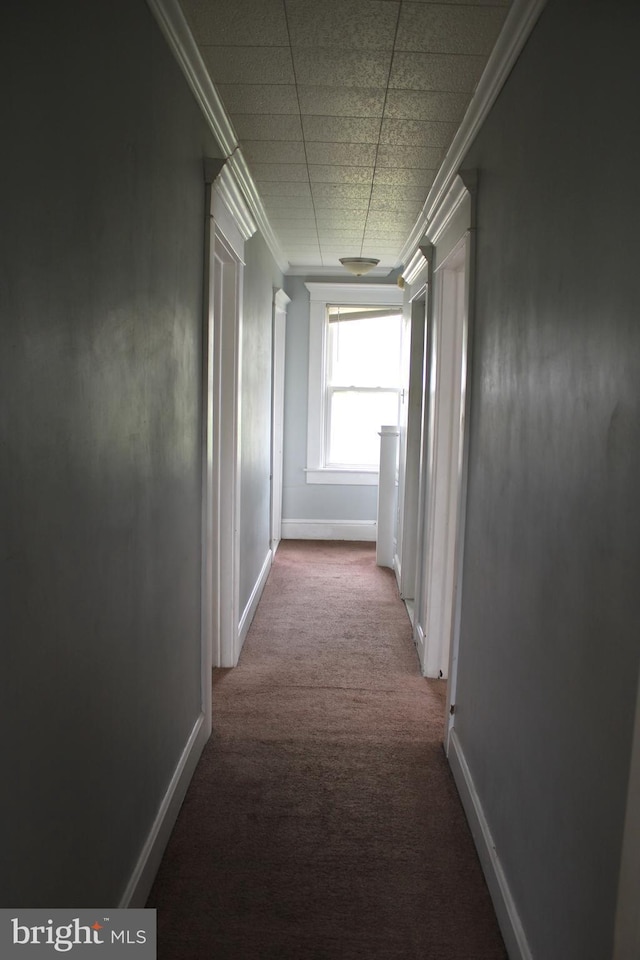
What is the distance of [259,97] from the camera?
2814 mm

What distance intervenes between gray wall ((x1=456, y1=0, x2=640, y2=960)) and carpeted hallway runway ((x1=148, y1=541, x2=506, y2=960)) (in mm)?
272

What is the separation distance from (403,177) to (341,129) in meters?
0.72

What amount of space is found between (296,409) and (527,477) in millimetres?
5519

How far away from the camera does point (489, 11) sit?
83.6 inches

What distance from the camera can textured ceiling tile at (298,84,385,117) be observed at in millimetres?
2728

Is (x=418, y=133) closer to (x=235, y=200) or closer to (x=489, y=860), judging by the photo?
(x=235, y=200)

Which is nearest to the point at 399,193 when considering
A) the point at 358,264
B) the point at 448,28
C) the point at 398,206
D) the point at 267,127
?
the point at 398,206

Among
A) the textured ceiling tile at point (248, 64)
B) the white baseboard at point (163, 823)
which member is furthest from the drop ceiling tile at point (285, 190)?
the white baseboard at point (163, 823)

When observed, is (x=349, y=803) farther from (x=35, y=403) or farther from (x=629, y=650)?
(x=35, y=403)

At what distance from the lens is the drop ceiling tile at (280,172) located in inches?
145

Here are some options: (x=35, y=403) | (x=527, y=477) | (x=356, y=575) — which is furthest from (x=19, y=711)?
(x=356, y=575)

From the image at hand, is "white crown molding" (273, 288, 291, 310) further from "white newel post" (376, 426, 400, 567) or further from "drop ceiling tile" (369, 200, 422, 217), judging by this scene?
"drop ceiling tile" (369, 200, 422, 217)

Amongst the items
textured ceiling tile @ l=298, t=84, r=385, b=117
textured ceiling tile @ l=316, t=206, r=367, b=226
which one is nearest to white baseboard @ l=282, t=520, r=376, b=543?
textured ceiling tile @ l=316, t=206, r=367, b=226

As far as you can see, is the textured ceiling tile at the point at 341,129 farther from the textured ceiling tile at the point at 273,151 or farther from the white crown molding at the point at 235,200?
the white crown molding at the point at 235,200
